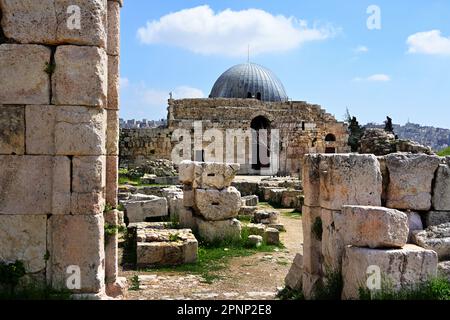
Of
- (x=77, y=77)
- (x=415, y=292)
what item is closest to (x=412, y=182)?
(x=415, y=292)

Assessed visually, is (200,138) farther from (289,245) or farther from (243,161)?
(289,245)

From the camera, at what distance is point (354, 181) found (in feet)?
19.4

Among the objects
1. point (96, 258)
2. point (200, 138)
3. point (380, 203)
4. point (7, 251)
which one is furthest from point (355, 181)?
point (200, 138)

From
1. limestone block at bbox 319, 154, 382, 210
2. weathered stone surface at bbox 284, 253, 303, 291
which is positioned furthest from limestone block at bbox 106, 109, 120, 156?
weathered stone surface at bbox 284, 253, 303, 291

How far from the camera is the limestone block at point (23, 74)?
17.1 feet

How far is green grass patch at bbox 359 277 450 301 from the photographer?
4.89m

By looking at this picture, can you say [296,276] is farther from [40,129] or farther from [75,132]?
[40,129]

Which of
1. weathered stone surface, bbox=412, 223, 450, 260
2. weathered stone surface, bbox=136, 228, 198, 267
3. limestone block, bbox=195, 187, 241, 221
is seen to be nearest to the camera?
weathered stone surface, bbox=412, 223, 450, 260

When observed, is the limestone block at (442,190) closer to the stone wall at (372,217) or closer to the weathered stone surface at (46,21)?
the stone wall at (372,217)

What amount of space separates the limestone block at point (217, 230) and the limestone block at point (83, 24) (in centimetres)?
577

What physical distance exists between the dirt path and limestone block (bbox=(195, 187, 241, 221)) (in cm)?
118

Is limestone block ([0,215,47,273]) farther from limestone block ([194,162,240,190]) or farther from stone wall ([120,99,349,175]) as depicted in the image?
stone wall ([120,99,349,175])

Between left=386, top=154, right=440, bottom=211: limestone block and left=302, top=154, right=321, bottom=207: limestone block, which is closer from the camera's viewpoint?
left=386, top=154, right=440, bottom=211: limestone block
